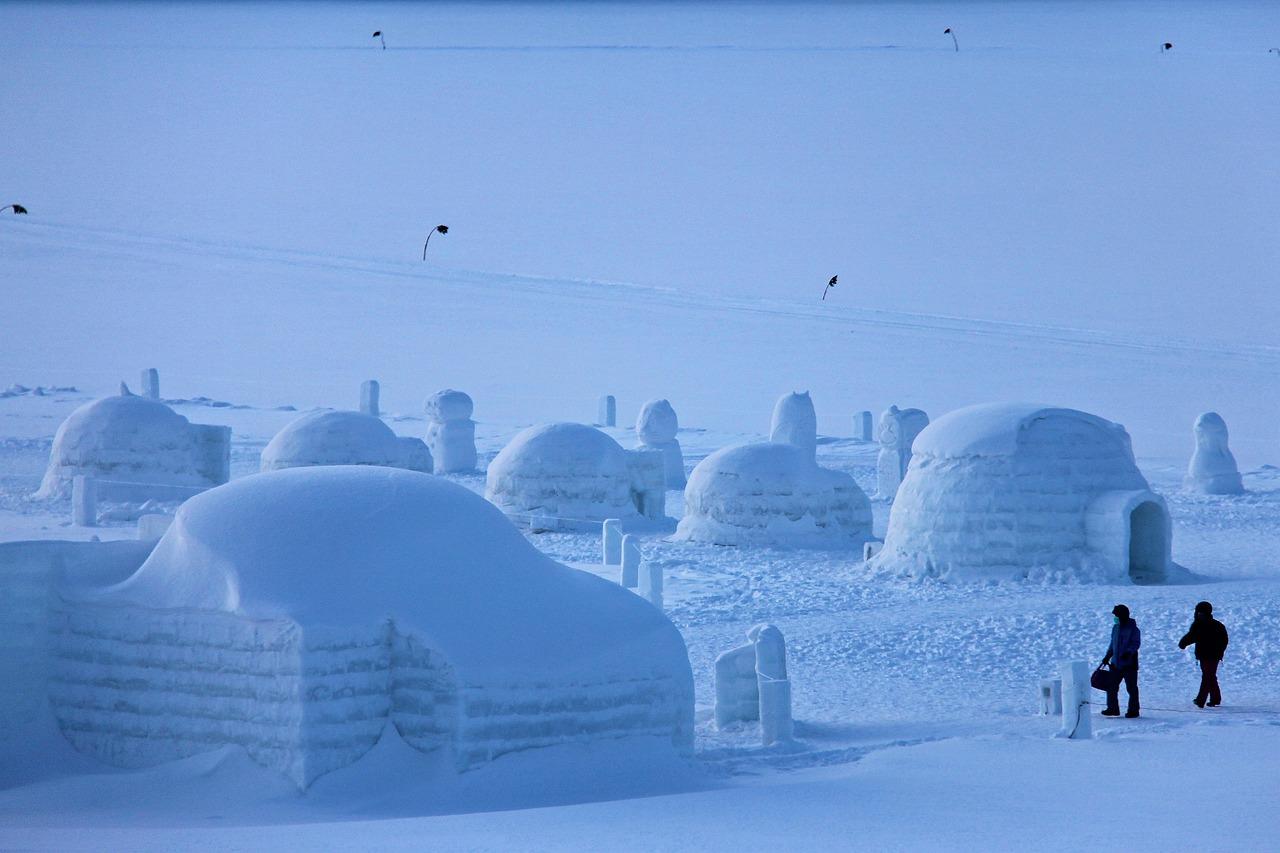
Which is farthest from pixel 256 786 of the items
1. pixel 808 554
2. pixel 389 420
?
pixel 389 420

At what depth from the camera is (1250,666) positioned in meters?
15.0

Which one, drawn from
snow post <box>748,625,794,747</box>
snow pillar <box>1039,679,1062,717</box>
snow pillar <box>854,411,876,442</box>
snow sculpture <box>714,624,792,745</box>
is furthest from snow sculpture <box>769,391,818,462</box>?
snow post <box>748,625,794,747</box>

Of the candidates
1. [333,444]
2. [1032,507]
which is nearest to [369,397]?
[333,444]

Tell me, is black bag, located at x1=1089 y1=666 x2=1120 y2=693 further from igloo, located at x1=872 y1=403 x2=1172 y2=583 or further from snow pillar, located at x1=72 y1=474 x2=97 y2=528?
snow pillar, located at x1=72 y1=474 x2=97 y2=528

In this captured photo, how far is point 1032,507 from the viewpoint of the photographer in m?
20.7

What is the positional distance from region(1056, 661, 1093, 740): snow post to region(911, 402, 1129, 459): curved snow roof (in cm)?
956

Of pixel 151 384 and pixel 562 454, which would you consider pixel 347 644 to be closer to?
pixel 562 454

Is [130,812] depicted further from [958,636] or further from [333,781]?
[958,636]

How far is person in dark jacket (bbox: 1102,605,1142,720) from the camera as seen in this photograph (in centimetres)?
1236

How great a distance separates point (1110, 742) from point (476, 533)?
4.80 m

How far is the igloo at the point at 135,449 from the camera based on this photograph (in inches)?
1058

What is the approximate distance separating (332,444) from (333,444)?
22 mm

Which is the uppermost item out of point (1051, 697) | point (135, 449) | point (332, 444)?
point (332, 444)

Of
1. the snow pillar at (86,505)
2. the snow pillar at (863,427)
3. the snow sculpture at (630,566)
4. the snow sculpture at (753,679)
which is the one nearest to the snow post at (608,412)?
the snow pillar at (863,427)
